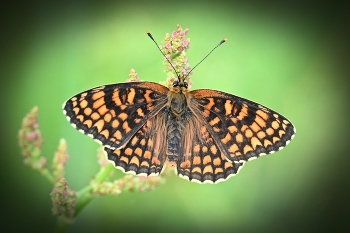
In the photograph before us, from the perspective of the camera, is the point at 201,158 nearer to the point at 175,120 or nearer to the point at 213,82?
the point at 175,120

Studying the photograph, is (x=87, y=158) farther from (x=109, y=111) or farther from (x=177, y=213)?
(x=109, y=111)

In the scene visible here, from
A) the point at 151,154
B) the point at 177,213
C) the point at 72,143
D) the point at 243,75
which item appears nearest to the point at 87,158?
the point at 72,143

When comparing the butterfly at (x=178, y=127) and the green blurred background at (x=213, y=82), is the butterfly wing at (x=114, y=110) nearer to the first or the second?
the butterfly at (x=178, y=127)

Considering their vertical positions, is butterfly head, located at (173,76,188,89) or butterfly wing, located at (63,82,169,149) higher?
butterfly head, located at (173,76,188,89)

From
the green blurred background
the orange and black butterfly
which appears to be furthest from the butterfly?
the green blurred background

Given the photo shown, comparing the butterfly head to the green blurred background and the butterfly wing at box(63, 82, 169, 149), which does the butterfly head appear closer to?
the butterfly wing at box(63, 82, 169, 149)
